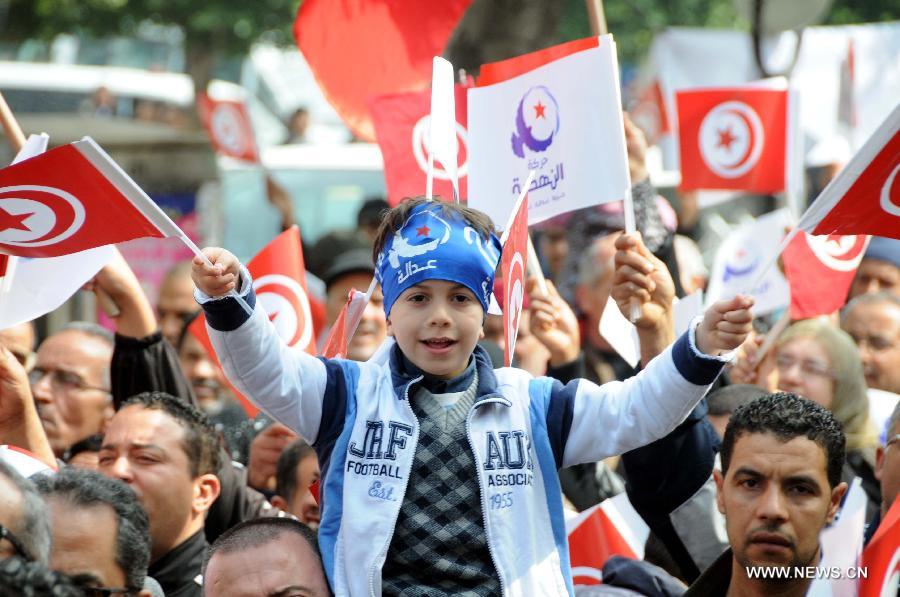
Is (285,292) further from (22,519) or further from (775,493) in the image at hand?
(22,519)

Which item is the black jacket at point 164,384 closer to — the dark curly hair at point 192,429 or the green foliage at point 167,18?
the dark curly hair at point 192,429

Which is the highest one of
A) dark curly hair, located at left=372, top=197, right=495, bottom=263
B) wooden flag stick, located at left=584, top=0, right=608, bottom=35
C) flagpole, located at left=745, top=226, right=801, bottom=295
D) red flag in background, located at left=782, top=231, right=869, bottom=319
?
wooden flag stick, located at left=584, top=0, right=608, bottom=35

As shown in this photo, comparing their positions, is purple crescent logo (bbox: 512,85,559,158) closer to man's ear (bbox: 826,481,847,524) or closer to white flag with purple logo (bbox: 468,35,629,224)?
white flag with purple logo (bbox: 468,35,629,224)

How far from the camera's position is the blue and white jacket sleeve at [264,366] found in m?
3.63

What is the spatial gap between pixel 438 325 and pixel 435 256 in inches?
7.0

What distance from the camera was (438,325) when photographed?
3812mm

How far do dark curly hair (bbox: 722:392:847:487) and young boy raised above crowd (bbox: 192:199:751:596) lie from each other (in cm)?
64

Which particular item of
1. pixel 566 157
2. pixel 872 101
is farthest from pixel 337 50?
pixel 872 101

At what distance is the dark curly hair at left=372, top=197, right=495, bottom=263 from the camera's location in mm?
4008

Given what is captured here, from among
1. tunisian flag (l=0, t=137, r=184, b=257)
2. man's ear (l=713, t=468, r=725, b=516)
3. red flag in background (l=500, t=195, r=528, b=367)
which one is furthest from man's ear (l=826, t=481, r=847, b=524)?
tunisian flag (l=0, t=137, r=184, b=257)

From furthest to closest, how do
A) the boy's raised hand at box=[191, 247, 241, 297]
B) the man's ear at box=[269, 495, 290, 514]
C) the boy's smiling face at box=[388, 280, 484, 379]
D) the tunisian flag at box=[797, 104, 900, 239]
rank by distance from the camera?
the man's ear at box=[269, 495, 290, 514], the tunisian flag at box=[797, 104, 900, 239], the boy's smiling face at box=[388, 280, 484, 379], the boy's raised hand at box=[191, 247, 241, 297]

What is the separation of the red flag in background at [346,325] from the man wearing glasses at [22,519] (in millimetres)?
1267

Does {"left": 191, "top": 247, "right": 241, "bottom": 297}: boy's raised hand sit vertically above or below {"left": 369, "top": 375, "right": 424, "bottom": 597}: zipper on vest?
above

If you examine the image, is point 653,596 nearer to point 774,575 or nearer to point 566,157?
point 774,575
